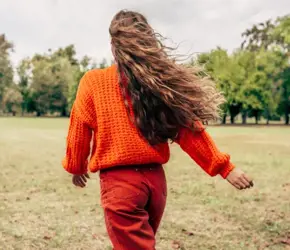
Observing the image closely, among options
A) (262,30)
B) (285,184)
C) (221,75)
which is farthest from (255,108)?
(285,184)

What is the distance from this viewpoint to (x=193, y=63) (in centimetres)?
339

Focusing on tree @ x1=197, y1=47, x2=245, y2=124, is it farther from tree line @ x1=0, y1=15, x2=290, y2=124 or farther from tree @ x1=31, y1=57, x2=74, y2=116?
tree @ x1=31, y1=57, x2=74, y2=116

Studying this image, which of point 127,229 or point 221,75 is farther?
point 221,75

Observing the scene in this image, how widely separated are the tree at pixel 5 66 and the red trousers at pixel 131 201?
3207 inches

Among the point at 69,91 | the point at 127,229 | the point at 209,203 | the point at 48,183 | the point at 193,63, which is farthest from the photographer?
the point at 69,91

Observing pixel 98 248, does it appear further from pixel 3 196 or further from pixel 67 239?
pixel 3 196

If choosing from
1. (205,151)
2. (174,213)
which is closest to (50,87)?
(174,213)

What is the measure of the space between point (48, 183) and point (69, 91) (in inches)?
2878

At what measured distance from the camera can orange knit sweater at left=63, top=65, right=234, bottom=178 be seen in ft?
9.83

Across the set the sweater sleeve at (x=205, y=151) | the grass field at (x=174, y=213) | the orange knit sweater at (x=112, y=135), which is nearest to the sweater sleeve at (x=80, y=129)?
the orange knit sweater at (x=112, y=135)

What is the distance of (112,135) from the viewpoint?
3.03 m

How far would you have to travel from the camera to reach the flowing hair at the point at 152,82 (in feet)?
9.78

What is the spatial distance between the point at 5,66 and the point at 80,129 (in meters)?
82.6

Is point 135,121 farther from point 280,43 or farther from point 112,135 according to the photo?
point 280,43
